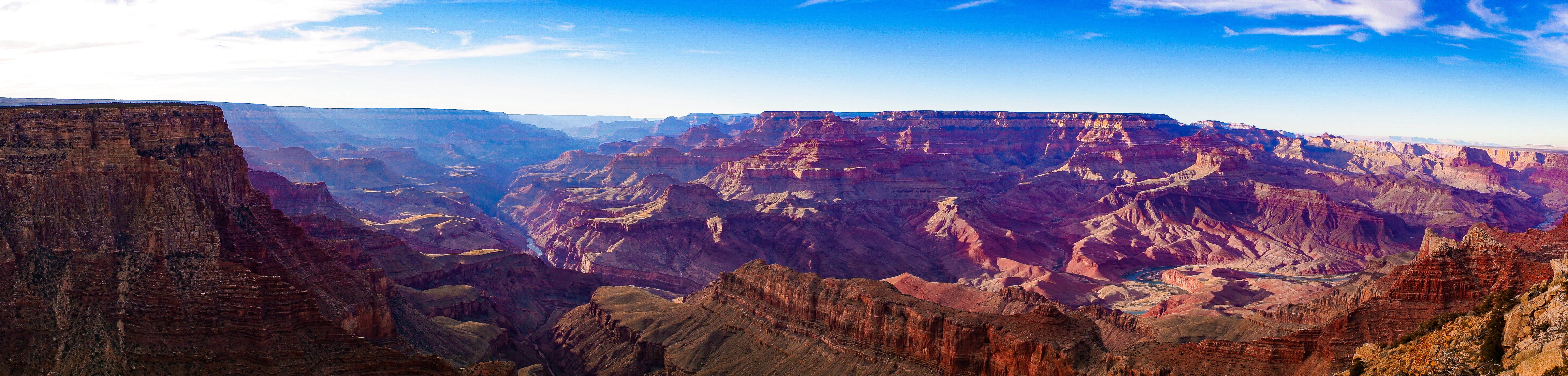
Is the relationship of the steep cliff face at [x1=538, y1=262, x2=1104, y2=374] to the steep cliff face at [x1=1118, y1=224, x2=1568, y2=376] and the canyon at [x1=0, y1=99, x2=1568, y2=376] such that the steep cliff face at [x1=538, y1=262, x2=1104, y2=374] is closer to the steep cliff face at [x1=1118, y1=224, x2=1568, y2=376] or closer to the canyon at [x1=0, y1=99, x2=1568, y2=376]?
the canyon at [x1=0, y1=99, x2=1568, y2=376]

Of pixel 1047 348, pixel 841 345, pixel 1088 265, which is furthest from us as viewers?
pixel 1088 265

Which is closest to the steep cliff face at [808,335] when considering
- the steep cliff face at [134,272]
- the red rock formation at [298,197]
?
the steep cliff face at [134,272]

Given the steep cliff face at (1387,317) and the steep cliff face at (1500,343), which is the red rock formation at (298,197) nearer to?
the steep cliff face at (1387,317)

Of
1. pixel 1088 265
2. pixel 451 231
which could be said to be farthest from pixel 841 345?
pixel 451 231

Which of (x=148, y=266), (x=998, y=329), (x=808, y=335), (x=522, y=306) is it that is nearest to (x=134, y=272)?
(x=148, y=266)

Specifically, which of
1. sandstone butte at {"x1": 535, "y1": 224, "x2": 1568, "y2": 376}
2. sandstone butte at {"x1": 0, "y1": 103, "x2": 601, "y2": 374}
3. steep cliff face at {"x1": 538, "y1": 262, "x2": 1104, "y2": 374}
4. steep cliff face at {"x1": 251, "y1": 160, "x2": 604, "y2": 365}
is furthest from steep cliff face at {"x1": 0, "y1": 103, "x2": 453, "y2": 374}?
sandstone butte at {"x1": 535, "y1": 224, "x2": 1568, "y2": 376}

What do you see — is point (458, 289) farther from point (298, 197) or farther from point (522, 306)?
point (298, 197)

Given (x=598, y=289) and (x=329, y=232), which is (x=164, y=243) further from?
(x=329, y=232)
